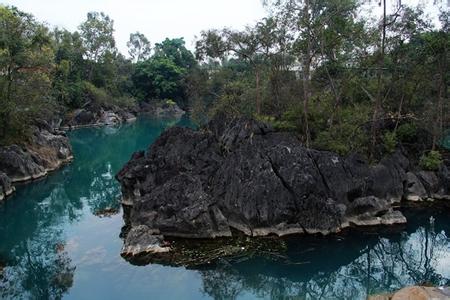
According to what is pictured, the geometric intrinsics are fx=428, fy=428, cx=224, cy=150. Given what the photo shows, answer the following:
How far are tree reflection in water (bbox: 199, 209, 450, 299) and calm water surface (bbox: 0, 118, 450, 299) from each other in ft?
0.11

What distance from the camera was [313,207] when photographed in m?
17.1

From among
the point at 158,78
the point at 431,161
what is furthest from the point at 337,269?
the point at 158,78

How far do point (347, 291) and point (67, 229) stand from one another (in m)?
12.6

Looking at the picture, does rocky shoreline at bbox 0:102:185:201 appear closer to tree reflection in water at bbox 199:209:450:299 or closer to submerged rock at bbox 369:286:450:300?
tree reflection in water at bbox 199:209:450:299

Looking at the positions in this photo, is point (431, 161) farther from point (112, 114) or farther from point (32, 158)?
point (112, 114)

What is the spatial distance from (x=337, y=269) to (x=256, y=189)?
437 cm

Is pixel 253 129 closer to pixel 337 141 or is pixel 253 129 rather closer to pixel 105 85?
pixel 337 141

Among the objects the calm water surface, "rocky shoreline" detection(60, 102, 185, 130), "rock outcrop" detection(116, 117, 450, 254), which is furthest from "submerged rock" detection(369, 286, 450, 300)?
"rocky shoreline" detection(60, 102, 185, 130)

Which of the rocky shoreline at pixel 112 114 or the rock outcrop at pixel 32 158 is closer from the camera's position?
the rock outcrop at pixel 32 158

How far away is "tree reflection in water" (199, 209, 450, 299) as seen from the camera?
13844 mm

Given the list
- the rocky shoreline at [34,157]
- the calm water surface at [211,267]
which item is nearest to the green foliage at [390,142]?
the calm water surface at [211,267]

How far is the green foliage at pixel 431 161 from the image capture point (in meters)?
22.1

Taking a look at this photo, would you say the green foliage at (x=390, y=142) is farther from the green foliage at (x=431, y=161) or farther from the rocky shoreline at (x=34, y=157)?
the rocky shoreline at (x=34, y=157)

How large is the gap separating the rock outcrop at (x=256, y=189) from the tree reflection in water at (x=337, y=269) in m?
1.09
